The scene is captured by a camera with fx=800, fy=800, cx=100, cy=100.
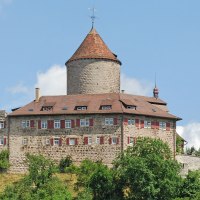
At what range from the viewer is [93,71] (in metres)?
92.1

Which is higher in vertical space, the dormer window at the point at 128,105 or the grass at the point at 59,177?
the dormer window at the point at 128,105

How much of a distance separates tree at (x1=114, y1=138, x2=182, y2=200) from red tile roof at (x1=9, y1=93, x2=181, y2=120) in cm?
917

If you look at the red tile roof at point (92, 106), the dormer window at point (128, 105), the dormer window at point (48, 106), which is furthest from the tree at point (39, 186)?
the dormer window at point (128, 105)

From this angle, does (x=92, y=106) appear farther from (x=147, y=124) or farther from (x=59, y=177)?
(x=59, y=177)

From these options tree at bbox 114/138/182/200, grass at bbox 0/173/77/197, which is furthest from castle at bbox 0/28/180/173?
tree at bbox 114/138/182/200

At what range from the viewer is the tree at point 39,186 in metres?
75.4

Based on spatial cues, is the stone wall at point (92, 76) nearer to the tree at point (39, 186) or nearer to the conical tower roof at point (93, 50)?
the conical tower roof at point (93, 50)

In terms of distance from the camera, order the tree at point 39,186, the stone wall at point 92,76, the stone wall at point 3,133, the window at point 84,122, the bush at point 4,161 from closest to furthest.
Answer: the tree at point 39,186, the window at point 84,122, the bush at point 4,161, the stone wall at point 3,133, the stone wall at point 92,76

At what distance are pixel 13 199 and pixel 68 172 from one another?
10.7 m

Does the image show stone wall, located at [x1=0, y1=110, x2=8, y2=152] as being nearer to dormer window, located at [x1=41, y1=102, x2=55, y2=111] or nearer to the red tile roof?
the red tile roof

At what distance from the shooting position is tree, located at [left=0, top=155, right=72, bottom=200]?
247 feet

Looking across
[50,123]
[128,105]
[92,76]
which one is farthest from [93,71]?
[50,123]

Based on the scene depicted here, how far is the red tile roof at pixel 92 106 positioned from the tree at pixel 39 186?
7.09 meters

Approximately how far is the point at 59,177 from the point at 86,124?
6.83 m
